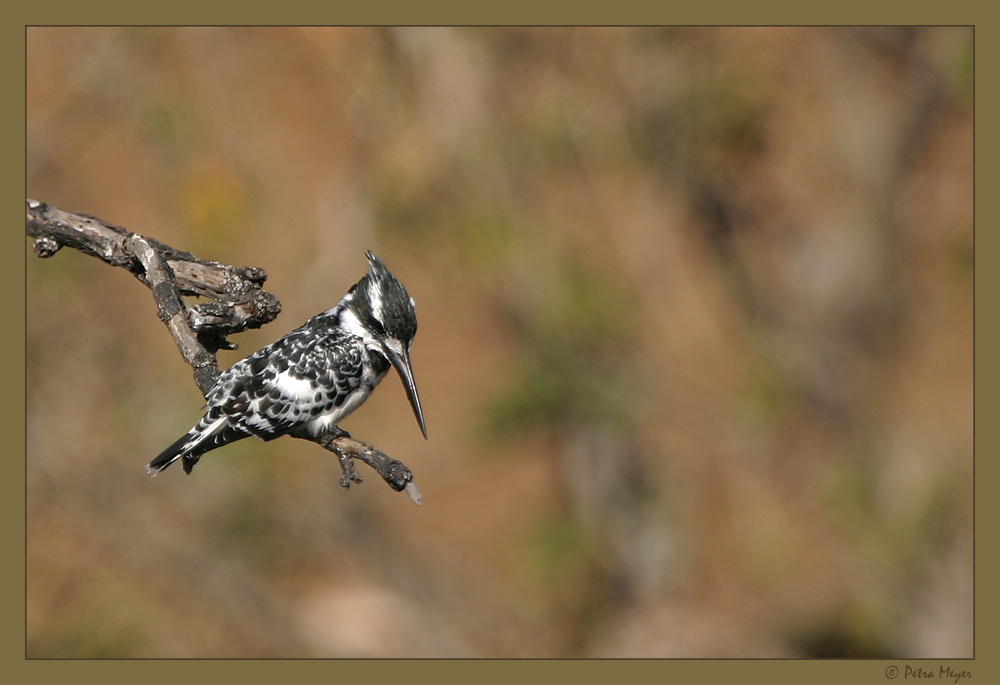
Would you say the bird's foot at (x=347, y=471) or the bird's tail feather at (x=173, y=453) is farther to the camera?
the bird's tail feather at (x=173, y=453)

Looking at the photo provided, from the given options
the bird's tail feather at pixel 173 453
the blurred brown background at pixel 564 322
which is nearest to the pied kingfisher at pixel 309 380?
the bird's tail feather at pixel 173 453

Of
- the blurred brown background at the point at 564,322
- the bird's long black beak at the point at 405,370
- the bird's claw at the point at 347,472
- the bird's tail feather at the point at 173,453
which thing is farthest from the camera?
the blurred brown background at the point at 564,322

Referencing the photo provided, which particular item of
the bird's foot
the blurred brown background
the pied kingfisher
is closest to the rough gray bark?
the bird's foot

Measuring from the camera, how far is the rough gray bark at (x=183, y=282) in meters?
2.48

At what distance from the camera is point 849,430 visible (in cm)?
710

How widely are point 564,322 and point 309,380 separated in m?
3.87

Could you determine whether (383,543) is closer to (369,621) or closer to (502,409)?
(369,621)

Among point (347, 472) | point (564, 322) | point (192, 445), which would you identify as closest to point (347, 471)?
point (347, 472)

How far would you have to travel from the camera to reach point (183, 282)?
2.66 meters

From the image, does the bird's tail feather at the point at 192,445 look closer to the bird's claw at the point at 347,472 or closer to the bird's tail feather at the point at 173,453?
the bird's tail feather at the point at 173,453

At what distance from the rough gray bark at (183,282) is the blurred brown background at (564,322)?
3.47m

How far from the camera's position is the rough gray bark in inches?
97.7

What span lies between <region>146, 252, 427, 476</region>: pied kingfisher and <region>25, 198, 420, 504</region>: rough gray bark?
0.33m

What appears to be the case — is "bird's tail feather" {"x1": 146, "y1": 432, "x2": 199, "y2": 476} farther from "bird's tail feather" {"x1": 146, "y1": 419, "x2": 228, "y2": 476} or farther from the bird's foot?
the bird's foot
